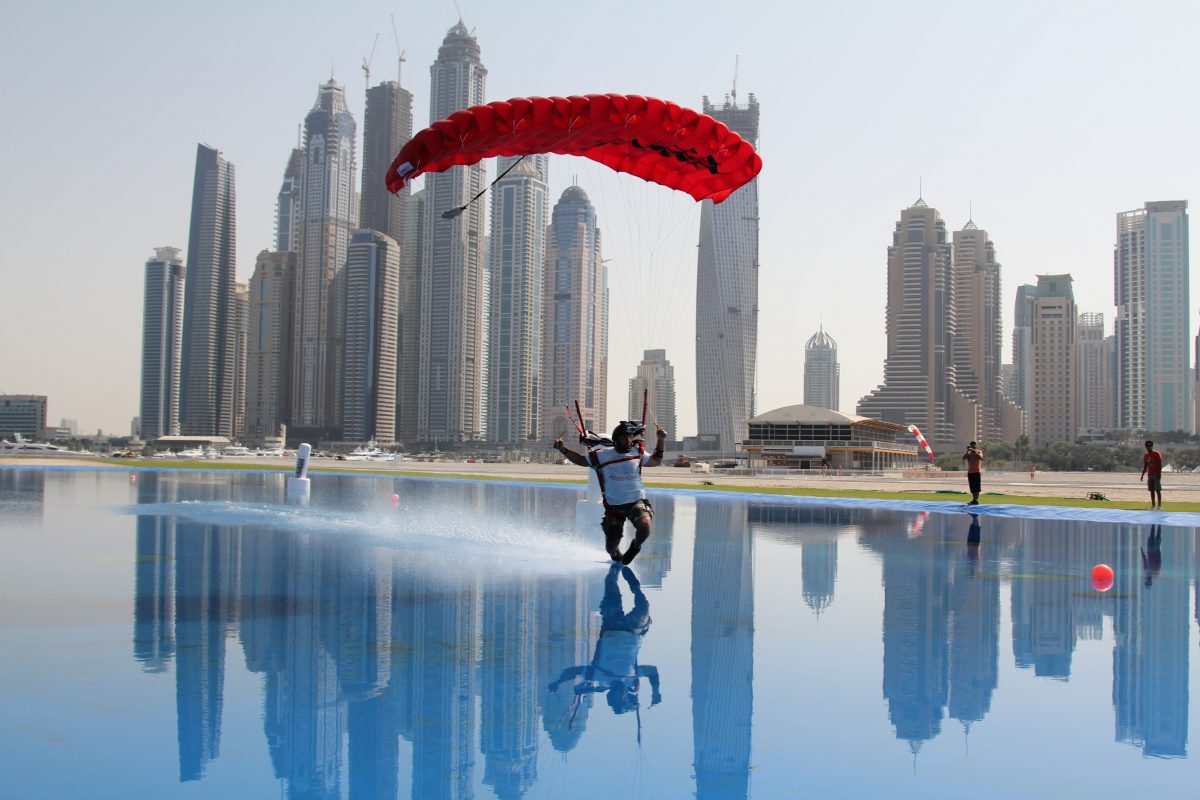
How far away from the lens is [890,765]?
19.4 ft

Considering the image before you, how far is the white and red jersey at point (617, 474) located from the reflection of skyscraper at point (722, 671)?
5.25 feet

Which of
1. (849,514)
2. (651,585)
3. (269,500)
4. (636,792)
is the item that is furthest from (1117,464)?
(636,792)

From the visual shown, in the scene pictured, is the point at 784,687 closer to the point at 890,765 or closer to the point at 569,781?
the point at 890,765

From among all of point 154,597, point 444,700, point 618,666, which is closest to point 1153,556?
point 618,666

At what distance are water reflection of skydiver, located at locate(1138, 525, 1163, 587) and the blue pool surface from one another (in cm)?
12

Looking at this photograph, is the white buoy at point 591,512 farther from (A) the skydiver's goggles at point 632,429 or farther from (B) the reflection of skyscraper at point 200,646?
(B) the reflection of skyscraper at point 200,646

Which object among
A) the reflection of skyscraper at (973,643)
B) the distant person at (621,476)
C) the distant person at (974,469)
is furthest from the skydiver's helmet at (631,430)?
the distant person at (974,469)

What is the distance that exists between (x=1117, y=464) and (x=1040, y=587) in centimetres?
11728

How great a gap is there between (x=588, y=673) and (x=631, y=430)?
7.28m

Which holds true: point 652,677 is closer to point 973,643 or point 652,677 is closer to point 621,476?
point 973,643

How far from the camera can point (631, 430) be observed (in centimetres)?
1509

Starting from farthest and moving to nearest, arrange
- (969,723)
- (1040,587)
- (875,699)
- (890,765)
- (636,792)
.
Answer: (1040,587), (875,699), (969,723), (890,765), (636,792)

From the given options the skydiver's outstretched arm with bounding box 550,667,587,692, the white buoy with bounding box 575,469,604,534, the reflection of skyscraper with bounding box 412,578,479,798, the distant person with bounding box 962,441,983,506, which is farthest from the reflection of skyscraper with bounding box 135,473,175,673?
the distant person with bounding box 962,441,983,506

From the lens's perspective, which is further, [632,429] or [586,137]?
[586,137]
